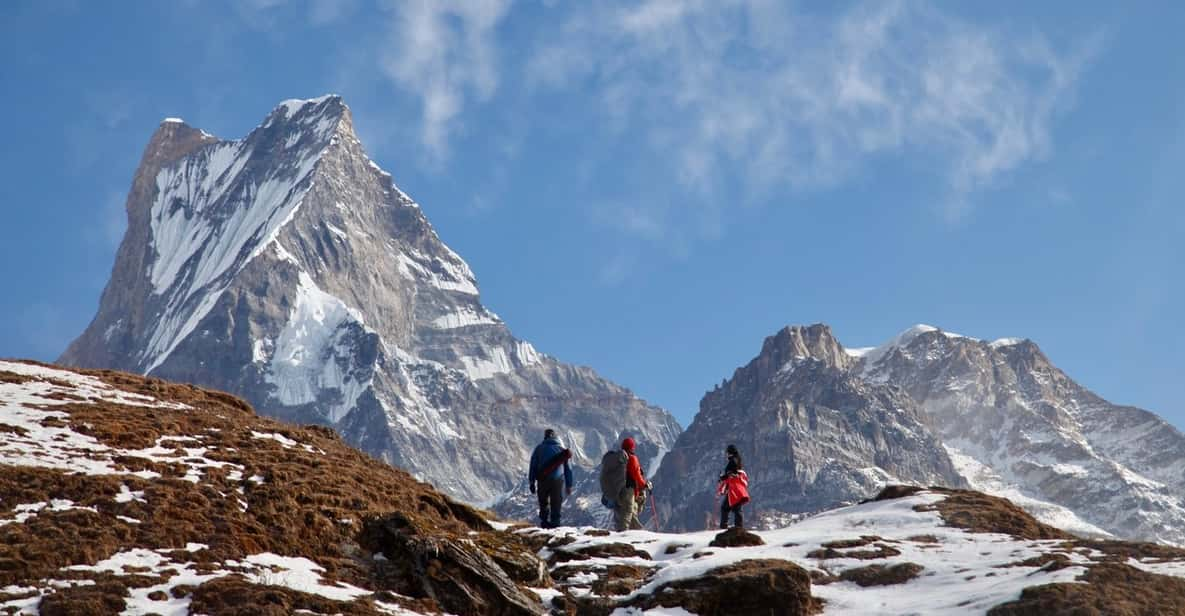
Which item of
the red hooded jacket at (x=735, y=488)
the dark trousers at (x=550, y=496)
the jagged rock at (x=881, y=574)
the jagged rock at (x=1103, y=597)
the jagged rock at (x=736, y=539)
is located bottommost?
the jagged rock at (x=1103, y=597)

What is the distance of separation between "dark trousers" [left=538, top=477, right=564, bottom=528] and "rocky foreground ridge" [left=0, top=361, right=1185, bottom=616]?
264 centimetres

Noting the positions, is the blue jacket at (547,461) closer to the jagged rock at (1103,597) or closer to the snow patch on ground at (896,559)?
the snow patch on ground at (896,559)

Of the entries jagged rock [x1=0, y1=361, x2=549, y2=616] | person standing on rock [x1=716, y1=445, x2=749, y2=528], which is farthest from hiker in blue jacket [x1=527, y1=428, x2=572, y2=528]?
person standing on rock [x1=716, y1=445, x2=749, y2=528]

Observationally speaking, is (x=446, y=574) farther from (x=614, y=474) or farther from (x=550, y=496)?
(x=614, y=474)

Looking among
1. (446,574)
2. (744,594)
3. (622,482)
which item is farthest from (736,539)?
(446,574)

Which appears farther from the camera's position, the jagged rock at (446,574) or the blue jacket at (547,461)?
the blue jacket at (547,461)

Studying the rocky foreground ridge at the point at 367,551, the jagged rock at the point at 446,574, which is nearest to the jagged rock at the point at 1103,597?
the rocky foreground ridge at the point at 367,551

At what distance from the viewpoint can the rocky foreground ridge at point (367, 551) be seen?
73.6 feet

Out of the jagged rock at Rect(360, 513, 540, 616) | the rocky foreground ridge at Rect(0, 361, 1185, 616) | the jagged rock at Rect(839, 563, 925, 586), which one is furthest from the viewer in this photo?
the jagged rock at Rect(839, 563, 925, 586)

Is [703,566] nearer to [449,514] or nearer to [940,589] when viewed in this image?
[940,589]

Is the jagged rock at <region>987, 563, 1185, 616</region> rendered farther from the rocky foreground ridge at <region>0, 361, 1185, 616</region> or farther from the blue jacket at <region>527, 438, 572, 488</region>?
the blue jacket at <region>527, 438, 572, 488</region>

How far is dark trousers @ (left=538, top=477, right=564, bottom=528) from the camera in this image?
3519 centimetres

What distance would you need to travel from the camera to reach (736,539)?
29.9 meters

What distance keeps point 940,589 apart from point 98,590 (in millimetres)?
14941
